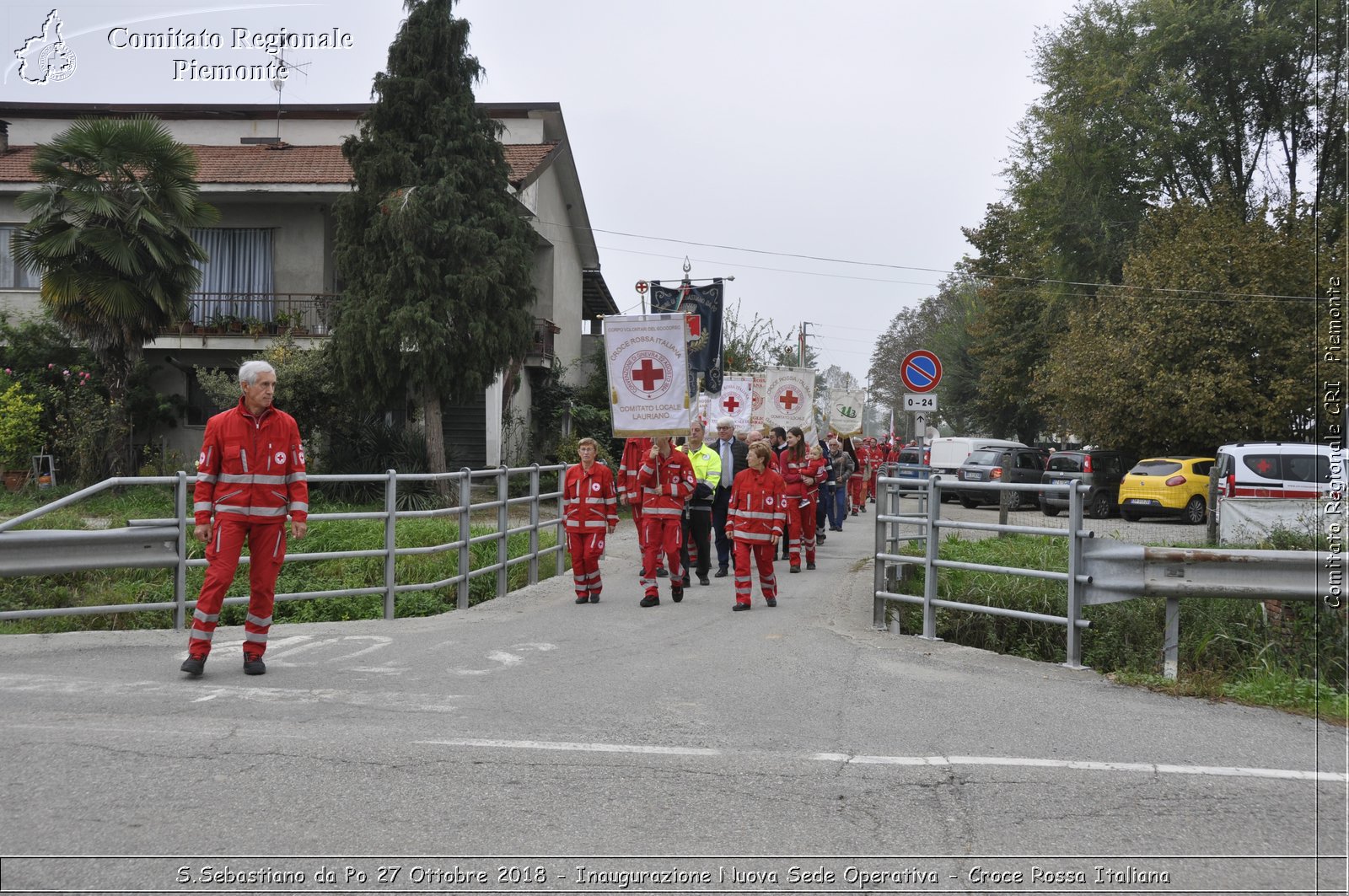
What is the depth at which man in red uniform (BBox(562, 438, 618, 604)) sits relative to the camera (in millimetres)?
11414

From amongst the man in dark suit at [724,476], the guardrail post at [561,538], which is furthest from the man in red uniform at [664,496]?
the man in dark suit at [724,476]

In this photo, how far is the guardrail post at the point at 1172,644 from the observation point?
751cm

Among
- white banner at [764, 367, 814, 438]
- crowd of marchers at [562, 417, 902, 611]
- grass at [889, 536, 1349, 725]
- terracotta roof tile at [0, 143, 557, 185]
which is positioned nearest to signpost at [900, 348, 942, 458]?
crowd of marchers at [562, 417, 902, 611]

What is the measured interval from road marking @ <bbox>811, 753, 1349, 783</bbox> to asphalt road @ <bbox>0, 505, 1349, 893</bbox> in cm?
2

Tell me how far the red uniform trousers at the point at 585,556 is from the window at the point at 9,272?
21340 millimetres

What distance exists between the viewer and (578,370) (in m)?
36.8

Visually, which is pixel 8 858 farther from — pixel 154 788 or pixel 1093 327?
pixel 1093 327

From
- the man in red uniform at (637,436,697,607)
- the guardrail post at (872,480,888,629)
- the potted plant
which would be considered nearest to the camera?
the guardrail post at (872,480,888,629)

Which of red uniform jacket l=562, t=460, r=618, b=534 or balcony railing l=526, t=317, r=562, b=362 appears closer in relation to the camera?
red uniform jacket l=562, t=460, r=618, b=534

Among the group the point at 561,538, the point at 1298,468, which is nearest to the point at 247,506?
the point at 561,538

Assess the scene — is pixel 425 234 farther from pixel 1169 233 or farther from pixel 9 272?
pixel 1169 233

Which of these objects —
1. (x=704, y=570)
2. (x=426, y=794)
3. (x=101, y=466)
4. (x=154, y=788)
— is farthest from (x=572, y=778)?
(x=101, y=466)

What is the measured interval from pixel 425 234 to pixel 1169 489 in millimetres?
16452

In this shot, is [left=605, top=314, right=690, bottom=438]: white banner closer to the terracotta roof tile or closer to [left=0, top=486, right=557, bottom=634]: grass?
[left=0, top=486, right=557, bottom=634]: grass
